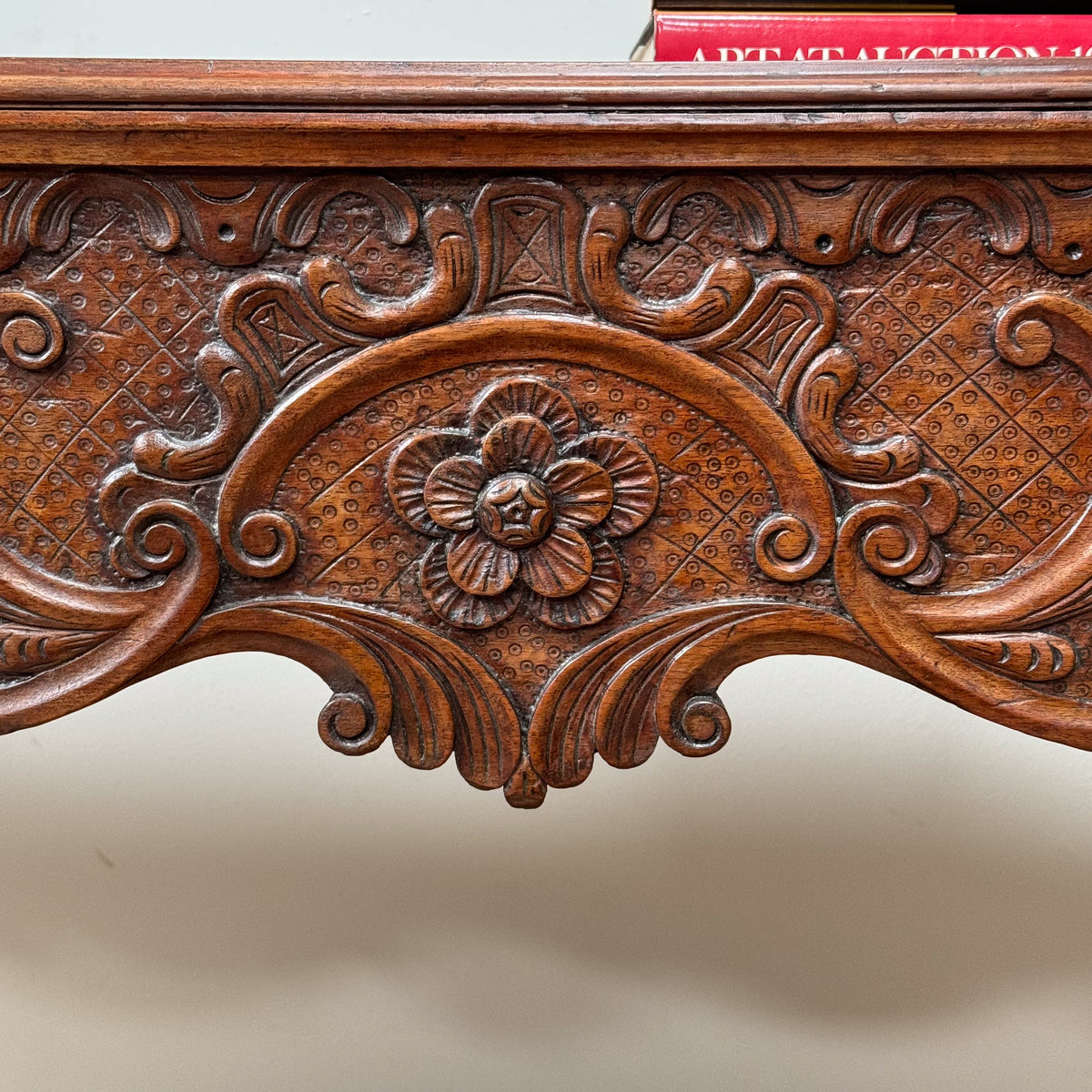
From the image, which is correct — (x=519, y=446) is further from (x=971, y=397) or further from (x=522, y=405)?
(x=971, y=397)

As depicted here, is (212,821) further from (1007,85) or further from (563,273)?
(1007,85)

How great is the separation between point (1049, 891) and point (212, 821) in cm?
72

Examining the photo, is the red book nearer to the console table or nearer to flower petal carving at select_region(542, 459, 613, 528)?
the console table

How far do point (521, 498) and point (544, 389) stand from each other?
53mm

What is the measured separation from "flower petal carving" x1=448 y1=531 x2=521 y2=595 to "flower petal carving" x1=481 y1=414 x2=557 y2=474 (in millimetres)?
36

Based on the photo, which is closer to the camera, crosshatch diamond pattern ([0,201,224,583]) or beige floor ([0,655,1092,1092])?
crosshatch diamond pattern ([0,201,224,583])

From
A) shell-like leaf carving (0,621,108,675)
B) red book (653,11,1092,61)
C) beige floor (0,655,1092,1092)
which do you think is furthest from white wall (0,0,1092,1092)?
red book (653,11,1092,61)

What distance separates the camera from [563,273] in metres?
0.52

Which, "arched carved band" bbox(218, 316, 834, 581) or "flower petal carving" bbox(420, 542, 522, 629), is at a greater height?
"arched carved band" bbox(218, 316, 834, 581)

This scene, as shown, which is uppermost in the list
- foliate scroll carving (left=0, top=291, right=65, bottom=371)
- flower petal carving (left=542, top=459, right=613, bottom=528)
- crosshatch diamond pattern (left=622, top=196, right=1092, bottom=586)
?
crosshatch diamond pattern (left=622, top=196, right=1092, bottom=586)

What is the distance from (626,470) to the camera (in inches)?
21.2

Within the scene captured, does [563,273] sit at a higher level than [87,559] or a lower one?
higher

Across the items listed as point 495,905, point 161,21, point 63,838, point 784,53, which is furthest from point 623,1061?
point 161,21

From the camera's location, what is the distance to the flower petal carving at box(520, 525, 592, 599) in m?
0.54
